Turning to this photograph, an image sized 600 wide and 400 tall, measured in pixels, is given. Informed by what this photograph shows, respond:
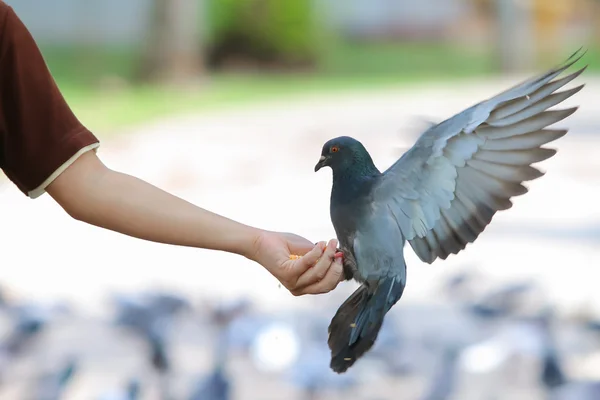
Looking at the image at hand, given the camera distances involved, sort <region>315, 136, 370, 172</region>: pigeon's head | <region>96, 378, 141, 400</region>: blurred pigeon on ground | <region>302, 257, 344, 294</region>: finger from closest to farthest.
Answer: <region>315, 136, 370, 172</region>: pigeon's head → <region>302, 257, 344, 294</region>: finger → <region>96, 378, 141, 400</region>: blurred pigeon on ground

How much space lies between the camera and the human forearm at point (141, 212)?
2174mm

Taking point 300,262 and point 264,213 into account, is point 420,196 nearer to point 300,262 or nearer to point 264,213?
point 300,262

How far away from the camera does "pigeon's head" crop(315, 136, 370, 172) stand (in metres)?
1.88

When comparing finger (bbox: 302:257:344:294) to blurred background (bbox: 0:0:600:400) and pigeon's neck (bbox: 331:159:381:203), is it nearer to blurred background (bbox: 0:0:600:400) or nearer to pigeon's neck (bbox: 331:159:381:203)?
pigeon's neck (bbox: 331:159:381:203)

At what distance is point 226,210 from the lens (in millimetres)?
7996

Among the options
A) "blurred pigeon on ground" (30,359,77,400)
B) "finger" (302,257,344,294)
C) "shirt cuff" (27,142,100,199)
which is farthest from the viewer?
"blurred pigeon on ground" (30,359,77,400)

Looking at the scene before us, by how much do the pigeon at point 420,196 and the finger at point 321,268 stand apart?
2.3 inches

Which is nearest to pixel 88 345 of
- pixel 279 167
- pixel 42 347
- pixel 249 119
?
pixel 42 347

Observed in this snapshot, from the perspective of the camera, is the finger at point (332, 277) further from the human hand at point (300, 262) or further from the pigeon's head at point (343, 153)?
the pigeon's head at point (343, 153)

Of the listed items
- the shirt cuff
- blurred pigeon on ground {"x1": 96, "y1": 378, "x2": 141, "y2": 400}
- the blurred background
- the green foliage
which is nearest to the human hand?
the blurred background

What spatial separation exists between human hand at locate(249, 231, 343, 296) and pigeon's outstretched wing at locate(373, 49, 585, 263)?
0.17 meters

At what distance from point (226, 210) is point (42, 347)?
11.9 feet

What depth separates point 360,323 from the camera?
5.97ft

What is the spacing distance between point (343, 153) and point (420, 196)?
0.15m
